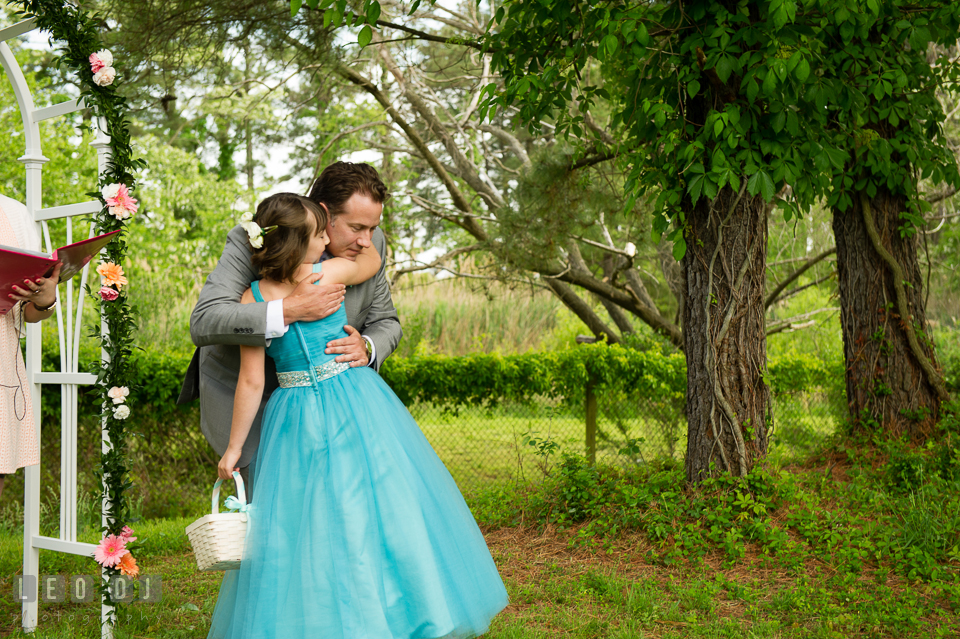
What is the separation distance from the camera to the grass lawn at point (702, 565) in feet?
10.0

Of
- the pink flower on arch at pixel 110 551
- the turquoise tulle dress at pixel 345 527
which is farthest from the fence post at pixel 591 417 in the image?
the pink flower on arch at pixel 110 551

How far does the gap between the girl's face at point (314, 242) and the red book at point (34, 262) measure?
0.78 meters

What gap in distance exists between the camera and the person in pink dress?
8.06 ft

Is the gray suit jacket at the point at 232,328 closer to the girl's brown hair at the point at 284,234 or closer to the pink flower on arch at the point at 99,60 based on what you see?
the girl's brown hair at the point at 284,234

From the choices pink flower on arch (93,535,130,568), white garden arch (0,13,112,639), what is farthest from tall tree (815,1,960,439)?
pink flower on arch (93,535,130,568)

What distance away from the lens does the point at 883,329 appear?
15.7ft

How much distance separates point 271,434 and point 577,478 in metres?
2.63

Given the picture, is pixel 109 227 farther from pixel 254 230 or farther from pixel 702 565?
pixel 702 565

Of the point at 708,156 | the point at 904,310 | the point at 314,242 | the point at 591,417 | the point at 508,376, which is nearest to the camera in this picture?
the point at 314,242

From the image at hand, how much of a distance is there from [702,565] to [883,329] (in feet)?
7.34

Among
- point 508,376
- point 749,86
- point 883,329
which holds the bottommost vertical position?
point 508,376

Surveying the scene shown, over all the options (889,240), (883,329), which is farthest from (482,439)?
(889,240)

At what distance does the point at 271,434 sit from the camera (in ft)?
7.55

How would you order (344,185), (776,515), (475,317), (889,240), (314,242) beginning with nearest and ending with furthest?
(314,242), (344,185), (776,515), (889,240), (475,317)
